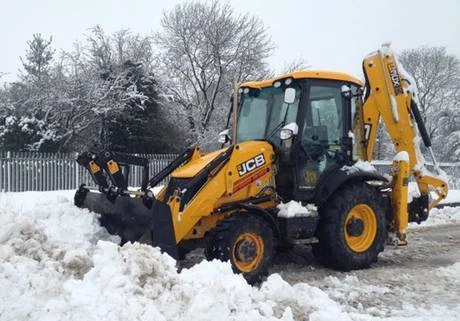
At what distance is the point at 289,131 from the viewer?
22.5 feet

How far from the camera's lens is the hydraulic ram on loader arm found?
Answer: 7887mm

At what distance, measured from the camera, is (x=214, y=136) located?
25875 mm

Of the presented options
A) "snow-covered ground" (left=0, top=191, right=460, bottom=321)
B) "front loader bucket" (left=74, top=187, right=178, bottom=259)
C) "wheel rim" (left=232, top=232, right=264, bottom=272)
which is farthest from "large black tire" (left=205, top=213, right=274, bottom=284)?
"snow-covered ground" (left=0, top=191, right=460, bottom=321)

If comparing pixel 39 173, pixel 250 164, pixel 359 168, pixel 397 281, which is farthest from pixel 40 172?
pixel 397 281

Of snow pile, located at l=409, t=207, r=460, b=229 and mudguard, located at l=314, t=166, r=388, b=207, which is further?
snow pile, located at l=409, t=207, r=460, b=229

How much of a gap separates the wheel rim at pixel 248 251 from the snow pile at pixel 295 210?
0.59 m

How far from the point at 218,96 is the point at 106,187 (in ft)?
73.1

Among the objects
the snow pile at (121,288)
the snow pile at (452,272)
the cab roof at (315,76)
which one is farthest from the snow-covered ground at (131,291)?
the cab roof at (315,76)

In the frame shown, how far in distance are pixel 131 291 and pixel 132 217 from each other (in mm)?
2119

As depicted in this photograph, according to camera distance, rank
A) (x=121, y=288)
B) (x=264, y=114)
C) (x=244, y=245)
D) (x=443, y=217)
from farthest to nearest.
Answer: (x=443, y=217), (x=264, y=114), (x=244, y=245), (x=121, y=288)

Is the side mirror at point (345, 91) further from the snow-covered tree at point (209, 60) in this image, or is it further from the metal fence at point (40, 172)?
the snow-covered tree at point (209, 60)

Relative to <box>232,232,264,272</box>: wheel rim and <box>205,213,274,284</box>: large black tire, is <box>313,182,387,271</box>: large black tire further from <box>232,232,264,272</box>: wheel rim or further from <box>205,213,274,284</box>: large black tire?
<box>232,232,264,272</box>: wheel rim

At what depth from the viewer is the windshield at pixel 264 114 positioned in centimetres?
723

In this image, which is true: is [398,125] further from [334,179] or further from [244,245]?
[244,245]
